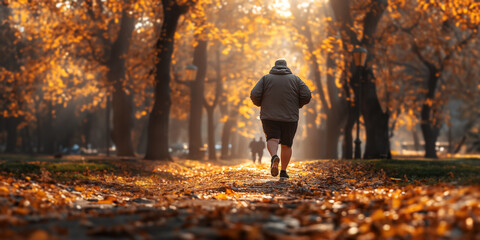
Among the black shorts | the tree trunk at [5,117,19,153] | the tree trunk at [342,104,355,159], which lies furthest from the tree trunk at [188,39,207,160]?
the black shorts

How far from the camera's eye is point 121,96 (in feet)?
86.8

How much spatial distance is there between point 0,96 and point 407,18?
82.5 feet

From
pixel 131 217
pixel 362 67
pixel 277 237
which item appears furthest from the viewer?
pixel 362 67

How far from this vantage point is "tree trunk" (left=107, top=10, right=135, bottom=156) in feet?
86.3

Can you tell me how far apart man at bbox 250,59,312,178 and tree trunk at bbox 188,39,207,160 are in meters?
19.3

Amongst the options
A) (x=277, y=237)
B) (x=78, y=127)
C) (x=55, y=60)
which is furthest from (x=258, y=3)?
(x=78, y=127)

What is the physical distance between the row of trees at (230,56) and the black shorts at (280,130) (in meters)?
7.56

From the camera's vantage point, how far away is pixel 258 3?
24.3 meters

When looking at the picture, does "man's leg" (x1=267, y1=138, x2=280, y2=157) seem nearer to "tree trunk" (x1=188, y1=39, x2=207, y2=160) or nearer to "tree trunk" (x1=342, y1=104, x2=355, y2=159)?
"tree trunk" (x1=342, y1=104, x2=355, y2=159)

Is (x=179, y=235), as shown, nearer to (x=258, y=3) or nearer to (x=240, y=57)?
(x=258, y=3)

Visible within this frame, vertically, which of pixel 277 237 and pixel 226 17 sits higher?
pixel 226 17

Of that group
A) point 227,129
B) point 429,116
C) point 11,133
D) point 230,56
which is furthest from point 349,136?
point 11,133

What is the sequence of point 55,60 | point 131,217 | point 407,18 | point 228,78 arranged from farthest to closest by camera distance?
1. point 228,78
2. point 407,18
3. point 55,60
4. point 131,217

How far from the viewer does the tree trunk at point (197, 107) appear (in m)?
29.6
